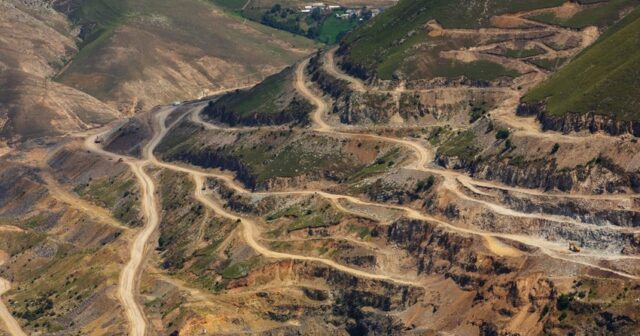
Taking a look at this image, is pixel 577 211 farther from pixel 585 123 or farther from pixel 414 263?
pixel 414 263

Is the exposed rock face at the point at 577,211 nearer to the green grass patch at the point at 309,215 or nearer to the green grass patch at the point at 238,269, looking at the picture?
the green grass patch at the point at 309,215

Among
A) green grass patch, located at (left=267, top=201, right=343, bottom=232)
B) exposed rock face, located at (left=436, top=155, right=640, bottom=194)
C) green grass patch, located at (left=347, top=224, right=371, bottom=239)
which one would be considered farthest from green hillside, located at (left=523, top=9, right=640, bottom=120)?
green grass patch, located at (left=267, top=201, right=343, bottom=232)

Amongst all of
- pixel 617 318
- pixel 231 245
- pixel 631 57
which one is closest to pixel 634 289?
pixel 617 318

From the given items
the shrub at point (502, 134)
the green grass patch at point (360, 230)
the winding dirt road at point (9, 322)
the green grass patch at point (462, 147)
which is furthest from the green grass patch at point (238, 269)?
the shrub at point (502, 134)

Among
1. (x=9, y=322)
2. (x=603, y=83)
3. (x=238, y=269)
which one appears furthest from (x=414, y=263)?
(x=9, y=322)

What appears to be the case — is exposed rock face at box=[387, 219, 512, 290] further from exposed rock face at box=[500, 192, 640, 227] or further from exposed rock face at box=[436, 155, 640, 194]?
exposed rock face at box=[436, 155, 640, 194]

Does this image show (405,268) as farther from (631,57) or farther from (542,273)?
(631,57)
